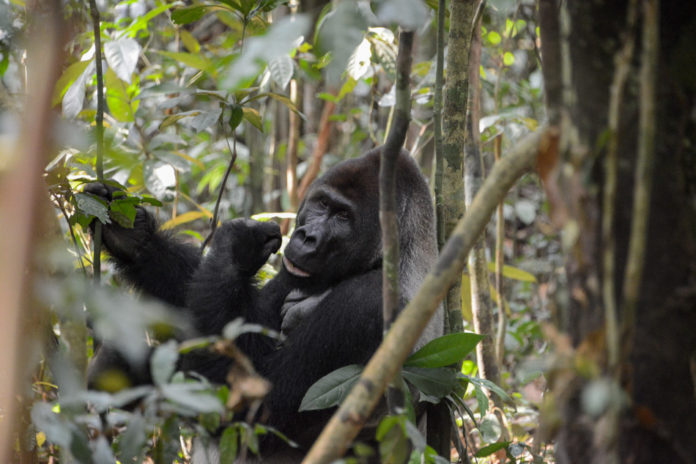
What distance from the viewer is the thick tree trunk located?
40.8 inches

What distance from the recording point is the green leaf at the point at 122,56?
2826 mm

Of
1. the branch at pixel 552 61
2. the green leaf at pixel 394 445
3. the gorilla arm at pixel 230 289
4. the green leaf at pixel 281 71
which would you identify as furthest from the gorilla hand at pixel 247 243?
the branch at pixel 552 61

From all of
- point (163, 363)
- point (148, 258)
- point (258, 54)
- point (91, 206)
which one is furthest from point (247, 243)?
point (258, 54)

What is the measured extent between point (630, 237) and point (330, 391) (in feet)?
3.30

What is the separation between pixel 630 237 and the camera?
1038 millimetres

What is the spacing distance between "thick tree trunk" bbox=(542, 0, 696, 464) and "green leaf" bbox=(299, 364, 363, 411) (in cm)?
81

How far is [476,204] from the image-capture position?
1.18 meters

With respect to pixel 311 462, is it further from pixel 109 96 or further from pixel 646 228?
pixel 109 96

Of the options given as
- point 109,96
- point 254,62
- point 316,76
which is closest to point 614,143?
point 254,62

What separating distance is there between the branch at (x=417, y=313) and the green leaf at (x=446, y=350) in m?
0.68

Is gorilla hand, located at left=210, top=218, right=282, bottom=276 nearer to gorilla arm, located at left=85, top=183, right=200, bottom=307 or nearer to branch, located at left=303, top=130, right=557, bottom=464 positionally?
gorilla arm, located at left=85, top=183, right=200, bottom=307

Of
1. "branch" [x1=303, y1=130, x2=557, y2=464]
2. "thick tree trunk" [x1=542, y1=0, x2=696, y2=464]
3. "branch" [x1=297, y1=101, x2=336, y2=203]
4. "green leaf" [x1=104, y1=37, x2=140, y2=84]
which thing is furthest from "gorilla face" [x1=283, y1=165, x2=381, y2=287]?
"branch" [x1=297, y1=101, x2=336, y2=203]

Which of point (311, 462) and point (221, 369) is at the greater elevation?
point (311, 462)

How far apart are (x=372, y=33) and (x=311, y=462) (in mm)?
2570
